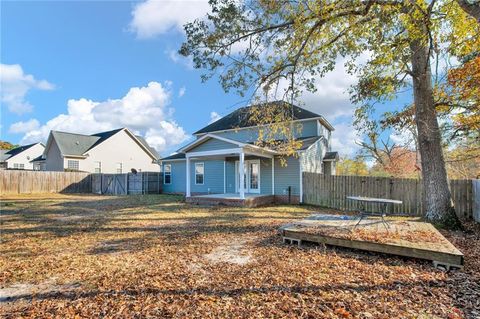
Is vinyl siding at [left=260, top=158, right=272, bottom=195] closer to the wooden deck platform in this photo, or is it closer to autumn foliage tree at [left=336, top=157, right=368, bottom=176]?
the wooden deck platform

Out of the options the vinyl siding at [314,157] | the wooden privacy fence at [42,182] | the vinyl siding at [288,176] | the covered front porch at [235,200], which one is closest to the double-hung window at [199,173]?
the covered front porch at [235,200]

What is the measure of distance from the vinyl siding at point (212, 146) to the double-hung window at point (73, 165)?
1707cm

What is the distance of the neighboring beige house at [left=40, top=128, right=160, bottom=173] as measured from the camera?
26.9m

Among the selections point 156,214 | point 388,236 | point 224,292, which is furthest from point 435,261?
point 156,214

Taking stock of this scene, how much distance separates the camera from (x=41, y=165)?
102 feet

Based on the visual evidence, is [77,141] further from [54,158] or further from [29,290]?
[29,290]

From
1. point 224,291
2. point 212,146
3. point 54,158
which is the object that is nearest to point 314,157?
point 212,146

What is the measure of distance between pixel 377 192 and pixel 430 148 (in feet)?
14.0

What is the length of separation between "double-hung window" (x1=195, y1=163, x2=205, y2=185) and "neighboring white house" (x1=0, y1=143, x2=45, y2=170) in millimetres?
31889

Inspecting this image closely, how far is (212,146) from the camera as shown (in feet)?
52.1

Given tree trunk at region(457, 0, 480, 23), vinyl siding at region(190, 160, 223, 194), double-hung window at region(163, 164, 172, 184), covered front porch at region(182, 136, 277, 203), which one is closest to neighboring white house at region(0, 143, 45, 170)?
double-hung window at region(163, 164, 172, 184)

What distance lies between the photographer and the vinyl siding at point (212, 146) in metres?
15.4

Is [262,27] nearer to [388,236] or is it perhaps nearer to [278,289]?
[388,236]

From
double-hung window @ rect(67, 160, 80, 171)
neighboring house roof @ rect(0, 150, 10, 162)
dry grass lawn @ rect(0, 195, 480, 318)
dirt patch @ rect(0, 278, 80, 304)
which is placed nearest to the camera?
dry grass lawn @ rect(0, 195, 480, 318)
